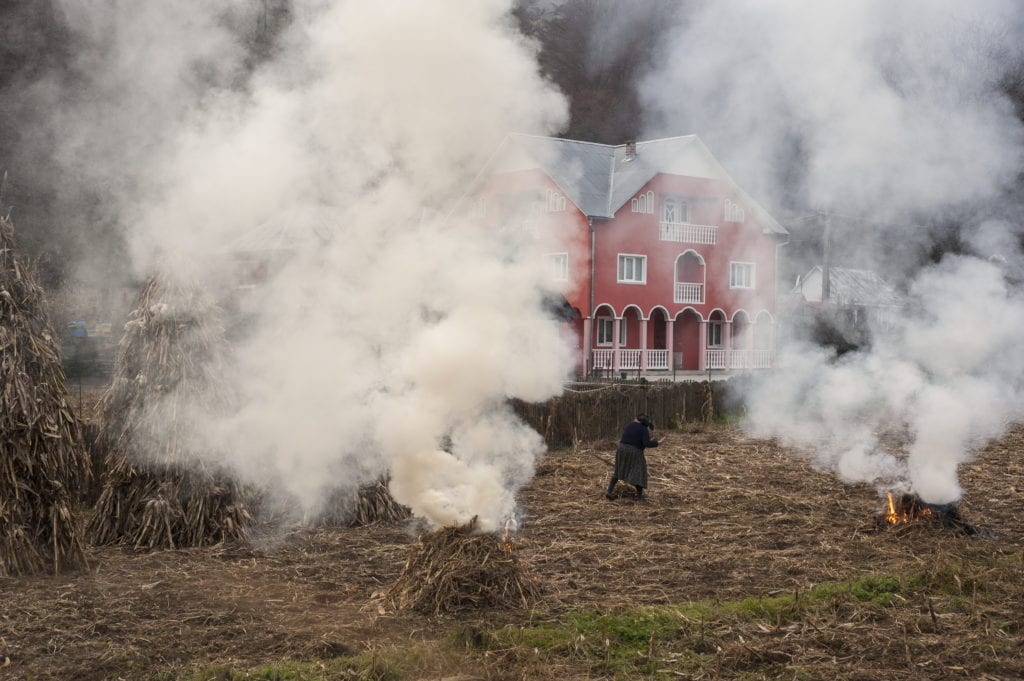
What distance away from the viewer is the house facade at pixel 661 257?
3031 centimetres

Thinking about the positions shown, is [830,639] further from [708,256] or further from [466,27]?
[708,256]

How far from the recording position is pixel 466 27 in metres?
10.3

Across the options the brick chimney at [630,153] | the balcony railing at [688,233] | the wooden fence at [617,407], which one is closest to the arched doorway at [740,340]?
the balcony railing at [688,233]

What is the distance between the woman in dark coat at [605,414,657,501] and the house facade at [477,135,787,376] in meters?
5.39

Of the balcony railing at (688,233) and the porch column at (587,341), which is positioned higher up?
the balcony railing at (688,233)

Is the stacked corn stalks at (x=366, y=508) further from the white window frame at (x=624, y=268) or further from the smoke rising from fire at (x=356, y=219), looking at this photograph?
the white window frame at (x=624, y=268)

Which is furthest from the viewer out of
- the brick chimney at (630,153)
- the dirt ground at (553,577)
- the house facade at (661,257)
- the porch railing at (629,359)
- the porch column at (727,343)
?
the porch column at (727,343)

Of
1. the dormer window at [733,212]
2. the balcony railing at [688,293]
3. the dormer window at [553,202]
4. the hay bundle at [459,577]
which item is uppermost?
the dormer window at [733,212]

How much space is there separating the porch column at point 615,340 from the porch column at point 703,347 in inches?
191

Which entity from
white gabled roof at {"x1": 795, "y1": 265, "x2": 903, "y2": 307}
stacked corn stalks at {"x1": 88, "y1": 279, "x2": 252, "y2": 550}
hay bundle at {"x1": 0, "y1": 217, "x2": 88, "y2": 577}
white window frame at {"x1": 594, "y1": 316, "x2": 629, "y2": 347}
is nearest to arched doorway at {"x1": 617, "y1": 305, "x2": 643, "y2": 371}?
white window frame at {"x1": 594, "y1": 316, "x2": 629, "y2": 347}

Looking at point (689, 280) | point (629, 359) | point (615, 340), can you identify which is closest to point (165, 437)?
point (615, 340)

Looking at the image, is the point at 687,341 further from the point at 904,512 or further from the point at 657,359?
the point at 904,512

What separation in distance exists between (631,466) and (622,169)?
1868 cm

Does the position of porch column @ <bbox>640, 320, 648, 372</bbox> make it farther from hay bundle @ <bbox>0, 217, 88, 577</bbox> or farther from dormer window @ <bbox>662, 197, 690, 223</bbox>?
hay bundle @ <bbox>0, 217, 88, 577</bbox>
